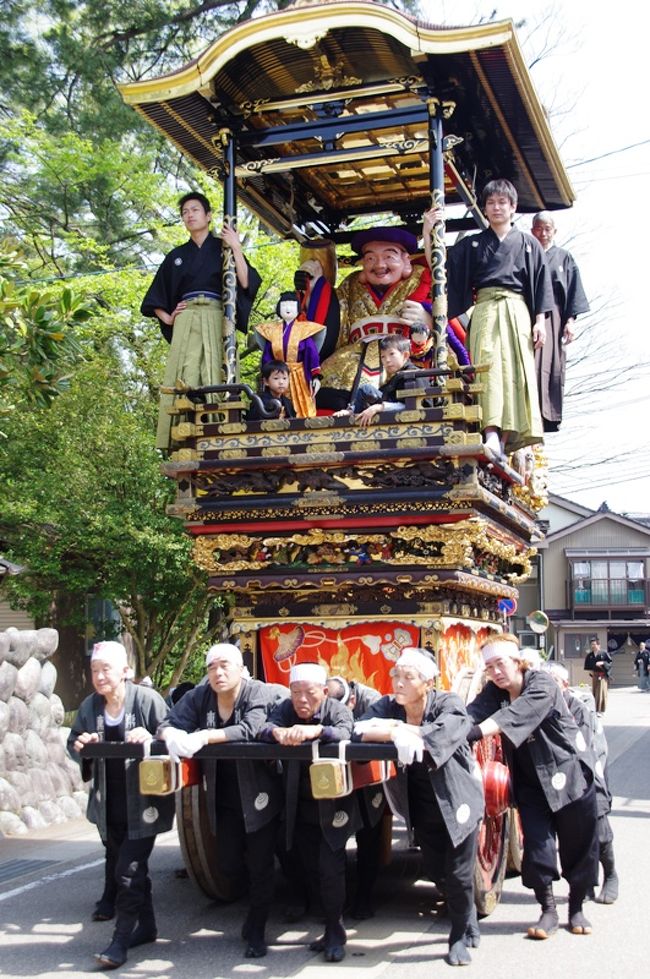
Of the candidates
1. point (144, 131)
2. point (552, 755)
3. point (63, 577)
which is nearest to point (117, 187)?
point (144, 131)

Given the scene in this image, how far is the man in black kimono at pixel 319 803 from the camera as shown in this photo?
16.3 feet

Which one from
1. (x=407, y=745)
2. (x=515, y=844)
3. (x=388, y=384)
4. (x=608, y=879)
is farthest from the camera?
(x=515, y=844)

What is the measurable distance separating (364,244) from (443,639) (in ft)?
10.3

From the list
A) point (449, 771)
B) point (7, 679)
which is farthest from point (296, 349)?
point (7, 679)

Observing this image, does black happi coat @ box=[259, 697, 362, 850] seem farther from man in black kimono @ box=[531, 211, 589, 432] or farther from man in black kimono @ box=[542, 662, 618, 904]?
man in black kimono @ box=[531, 211, 589, 432]

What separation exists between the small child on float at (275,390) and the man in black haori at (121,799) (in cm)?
185

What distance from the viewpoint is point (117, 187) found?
58.4ft

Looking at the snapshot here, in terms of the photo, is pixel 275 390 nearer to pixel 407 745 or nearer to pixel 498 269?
pixel 498 269

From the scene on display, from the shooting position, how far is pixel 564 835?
5566 millimetres

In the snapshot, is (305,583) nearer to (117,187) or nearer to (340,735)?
(340,735)

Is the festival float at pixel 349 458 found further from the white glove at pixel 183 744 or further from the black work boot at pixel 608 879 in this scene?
the white glove at pixel 183 744

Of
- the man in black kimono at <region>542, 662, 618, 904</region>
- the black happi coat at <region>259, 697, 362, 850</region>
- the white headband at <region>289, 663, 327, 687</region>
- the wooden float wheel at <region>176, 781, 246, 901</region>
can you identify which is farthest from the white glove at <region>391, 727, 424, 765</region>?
the man in black kimono at <region>542, 662, 618, 904</region>

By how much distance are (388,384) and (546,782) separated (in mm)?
2475

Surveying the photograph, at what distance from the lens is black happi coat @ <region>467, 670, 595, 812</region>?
17.4 ft
